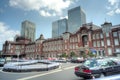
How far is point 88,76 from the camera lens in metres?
9.99

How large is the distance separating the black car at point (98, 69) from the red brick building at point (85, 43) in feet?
125

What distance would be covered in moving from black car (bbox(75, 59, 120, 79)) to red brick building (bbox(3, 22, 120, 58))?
38.1 m

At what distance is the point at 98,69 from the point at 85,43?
2015 inches

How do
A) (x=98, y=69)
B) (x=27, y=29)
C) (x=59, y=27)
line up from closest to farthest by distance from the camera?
(x=98, y=69) → (x=27, y=29) → (x=59, y=27)

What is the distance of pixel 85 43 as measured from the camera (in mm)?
60500

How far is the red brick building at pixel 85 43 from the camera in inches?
2056

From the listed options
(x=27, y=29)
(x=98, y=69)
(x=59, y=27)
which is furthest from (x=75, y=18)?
(x=98, y=69)

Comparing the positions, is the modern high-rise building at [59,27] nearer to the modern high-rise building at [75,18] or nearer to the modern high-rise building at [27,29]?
the modern high-rise building at [75,18]

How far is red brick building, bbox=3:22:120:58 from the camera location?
52219 mm

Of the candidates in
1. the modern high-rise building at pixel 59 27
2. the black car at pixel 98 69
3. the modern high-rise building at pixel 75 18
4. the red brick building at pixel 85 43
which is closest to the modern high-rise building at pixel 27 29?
the modern high-rise building at pixel 59 27

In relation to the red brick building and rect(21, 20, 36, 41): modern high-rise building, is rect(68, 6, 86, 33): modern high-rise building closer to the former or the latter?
the red brick building

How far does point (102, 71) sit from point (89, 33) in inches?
1948

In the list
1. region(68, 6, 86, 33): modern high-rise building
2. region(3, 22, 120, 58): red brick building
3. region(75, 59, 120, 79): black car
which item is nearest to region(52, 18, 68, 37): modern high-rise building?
region(68, 6, 86, 33): modern high-rise building

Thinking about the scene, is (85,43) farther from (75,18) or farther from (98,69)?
(75,18)
